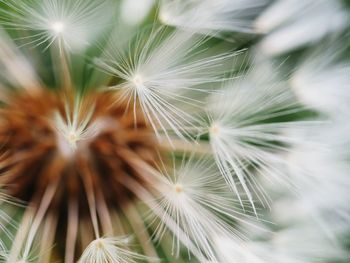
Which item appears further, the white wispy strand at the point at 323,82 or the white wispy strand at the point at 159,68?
the white wispy strand at the point at 323,82

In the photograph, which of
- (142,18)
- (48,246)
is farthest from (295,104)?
(48,246)

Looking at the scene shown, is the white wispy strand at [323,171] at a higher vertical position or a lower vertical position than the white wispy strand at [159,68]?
lower

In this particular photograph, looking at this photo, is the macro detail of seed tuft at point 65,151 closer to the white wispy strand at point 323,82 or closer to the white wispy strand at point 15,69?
the white wispy strand at point 15,69

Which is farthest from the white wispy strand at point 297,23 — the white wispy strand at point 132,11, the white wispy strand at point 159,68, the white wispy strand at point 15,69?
the white wispy strand at point 15,69

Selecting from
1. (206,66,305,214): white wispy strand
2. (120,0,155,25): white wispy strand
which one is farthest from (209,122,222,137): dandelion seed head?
(120,0,155,25): white wispy strand

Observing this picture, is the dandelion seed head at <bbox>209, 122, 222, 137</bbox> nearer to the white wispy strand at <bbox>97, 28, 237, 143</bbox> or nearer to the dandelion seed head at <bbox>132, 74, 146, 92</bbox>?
the white wispy strand at <bbox>97, 28, 237, 143</bbox>

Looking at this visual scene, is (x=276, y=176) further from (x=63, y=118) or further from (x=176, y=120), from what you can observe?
(x=63, y=118)

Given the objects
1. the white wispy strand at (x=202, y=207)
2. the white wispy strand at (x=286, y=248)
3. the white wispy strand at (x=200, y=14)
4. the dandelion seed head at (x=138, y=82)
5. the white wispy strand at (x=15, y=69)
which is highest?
the white wispy strand at (x=15, y=69)
